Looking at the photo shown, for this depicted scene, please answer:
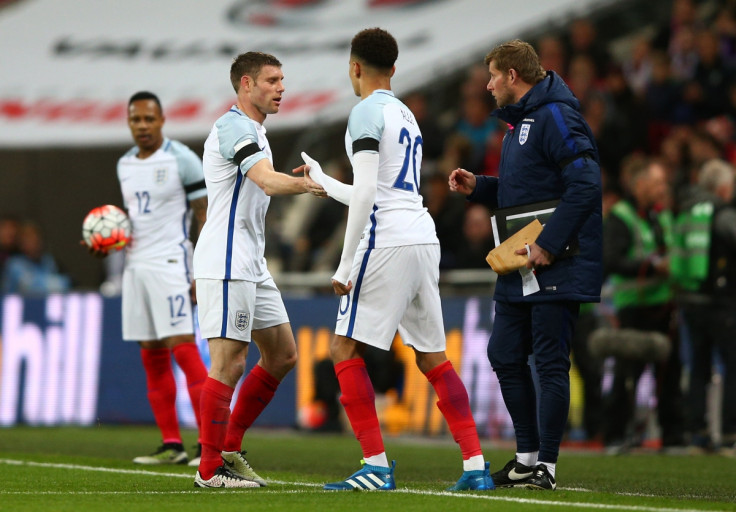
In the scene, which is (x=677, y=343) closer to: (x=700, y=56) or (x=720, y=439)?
(x=720, y=439)

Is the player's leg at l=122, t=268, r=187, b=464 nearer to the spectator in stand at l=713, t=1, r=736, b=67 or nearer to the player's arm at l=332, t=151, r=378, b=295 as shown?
the player's arm at l=332, t=151, r=378, b=295

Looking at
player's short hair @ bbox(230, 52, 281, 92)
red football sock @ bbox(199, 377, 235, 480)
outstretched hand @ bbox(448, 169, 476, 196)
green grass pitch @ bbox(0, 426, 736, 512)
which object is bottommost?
green grass pitch @ bbox(0, 426, 736, 512)

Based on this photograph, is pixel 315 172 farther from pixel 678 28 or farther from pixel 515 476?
pixel 678 28

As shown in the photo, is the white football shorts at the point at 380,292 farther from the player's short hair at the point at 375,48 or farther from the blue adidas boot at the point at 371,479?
the player's short hair at the point at 375,48

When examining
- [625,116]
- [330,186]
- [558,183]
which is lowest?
[330,186]

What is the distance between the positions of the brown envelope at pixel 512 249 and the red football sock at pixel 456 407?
26.6 inches

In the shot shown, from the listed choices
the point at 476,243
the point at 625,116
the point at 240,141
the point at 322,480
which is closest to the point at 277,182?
the point at 240,141

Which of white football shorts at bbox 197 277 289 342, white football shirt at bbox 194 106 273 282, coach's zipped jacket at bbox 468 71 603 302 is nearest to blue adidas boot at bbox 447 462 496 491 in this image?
coach's zipped jacket at bbox 468 71 603 302

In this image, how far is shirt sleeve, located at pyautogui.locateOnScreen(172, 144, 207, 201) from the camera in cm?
930

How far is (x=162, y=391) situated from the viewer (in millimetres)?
9383

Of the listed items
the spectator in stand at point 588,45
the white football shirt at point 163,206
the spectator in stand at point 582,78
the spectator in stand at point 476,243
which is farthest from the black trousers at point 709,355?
the spectator in stand at point 588,45

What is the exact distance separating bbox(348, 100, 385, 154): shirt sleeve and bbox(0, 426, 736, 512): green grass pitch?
177 centimetres

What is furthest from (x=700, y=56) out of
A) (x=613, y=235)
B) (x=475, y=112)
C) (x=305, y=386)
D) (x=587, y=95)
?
(x=305, y=386)

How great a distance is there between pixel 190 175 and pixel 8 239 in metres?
7.86
